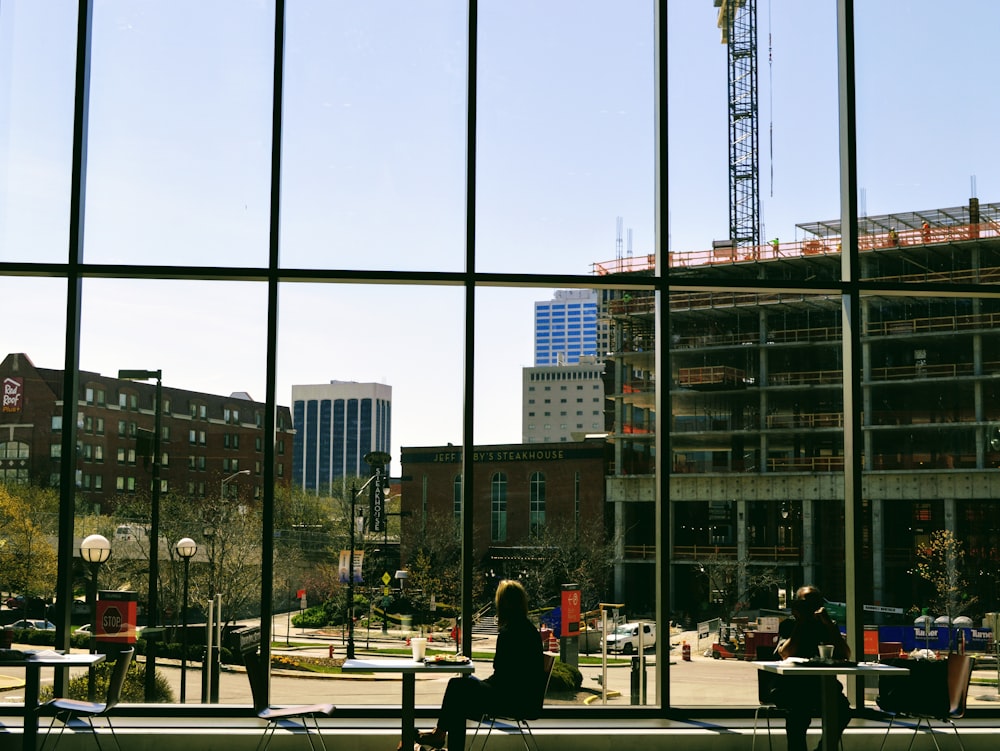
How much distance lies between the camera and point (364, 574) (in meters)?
22.2

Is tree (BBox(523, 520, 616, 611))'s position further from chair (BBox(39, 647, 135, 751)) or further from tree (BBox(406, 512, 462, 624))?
chair (BBox(39, 647, 135, 751))

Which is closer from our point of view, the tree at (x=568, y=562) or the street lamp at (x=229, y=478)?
the street lamp at (x=229, y=478)

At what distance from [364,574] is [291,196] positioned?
1684 centimetres

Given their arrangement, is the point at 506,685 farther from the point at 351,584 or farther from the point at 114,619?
the point at 351,584

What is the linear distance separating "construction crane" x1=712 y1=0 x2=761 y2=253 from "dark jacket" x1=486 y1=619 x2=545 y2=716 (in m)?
13.5

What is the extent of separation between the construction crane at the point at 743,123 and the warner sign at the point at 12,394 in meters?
12.1

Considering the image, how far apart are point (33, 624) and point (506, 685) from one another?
358 cm

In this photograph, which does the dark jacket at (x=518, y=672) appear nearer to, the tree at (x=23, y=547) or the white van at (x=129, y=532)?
the tree at (x=23, y=547)

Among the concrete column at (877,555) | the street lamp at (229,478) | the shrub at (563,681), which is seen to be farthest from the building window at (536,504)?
the shrub at (563,681)

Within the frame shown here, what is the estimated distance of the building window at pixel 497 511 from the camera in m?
33.7

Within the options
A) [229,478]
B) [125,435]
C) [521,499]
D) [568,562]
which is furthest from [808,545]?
[125,435]

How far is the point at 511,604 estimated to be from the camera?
505 centimetres

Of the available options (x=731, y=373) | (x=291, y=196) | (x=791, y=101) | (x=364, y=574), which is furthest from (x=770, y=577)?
(x=291, y=196)

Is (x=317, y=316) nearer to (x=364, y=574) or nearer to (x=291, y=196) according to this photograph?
(x=364, y=574)
